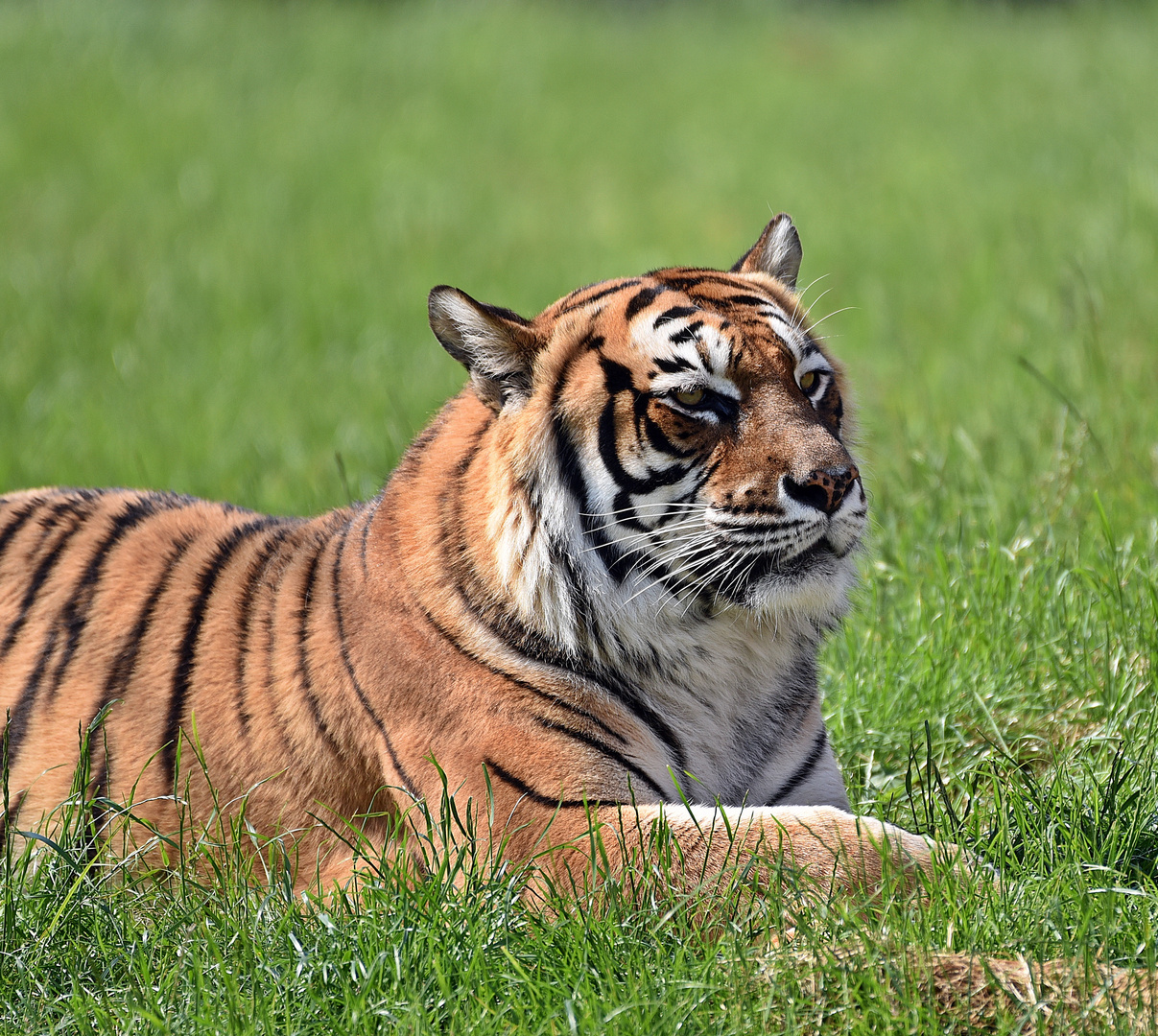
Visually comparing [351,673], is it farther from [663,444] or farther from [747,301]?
[747,301]

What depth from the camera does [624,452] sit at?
271cm

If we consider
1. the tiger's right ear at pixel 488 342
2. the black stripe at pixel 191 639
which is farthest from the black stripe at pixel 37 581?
the tiger's right ear at pixel 488 342

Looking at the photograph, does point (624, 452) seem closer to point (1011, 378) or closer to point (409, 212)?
point (1011, 378)

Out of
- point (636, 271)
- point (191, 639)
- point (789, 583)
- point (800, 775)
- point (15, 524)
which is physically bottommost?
point (800, 775)

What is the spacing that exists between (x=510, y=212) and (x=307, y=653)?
8906mm

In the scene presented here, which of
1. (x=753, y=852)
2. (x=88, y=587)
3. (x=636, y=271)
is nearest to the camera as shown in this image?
(x=753, y=852)

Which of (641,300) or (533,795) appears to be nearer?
(533,795)

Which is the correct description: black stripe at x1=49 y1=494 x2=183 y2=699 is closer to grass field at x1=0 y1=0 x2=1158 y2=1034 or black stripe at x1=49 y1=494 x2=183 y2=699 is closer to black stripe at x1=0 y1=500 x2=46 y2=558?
black stripe at x1=0 y1=500 x2=46 y2=558

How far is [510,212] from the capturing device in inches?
444

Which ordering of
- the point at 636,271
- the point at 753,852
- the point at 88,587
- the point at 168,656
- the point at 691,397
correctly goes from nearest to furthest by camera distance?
the point at 753,852 < the point at 691,397 < the point at 168,656 < the point at 88,587 < the point at 636,271

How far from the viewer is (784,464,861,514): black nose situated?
257 centimetres

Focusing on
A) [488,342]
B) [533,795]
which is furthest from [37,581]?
[533,795]

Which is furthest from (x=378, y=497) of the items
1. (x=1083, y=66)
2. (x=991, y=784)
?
(x=1083, y=66)

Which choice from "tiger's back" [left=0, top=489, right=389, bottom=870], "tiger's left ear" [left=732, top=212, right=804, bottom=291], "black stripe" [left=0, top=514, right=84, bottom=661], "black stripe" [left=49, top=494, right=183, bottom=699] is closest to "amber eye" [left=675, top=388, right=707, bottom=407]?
"tiger's left ear" [left=732, top=212, right=804, bottom=291]
